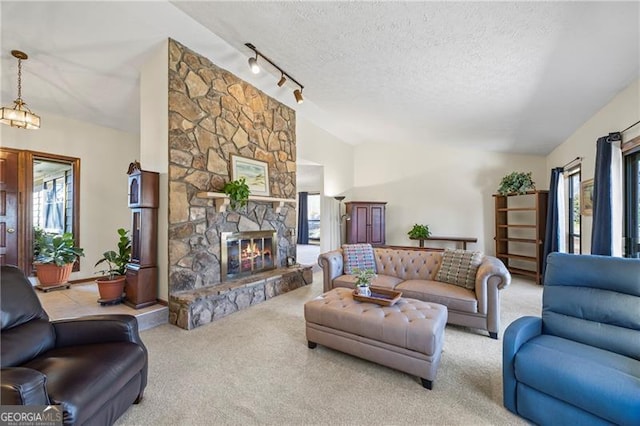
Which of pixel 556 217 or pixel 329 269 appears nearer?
pixel 329 269

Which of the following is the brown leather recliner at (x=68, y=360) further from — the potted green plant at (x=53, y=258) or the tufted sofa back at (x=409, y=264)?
the tufted sofa back at (x=409, y=264)

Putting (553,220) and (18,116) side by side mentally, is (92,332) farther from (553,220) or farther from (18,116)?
(553,220)

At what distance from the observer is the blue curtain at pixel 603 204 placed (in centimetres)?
290

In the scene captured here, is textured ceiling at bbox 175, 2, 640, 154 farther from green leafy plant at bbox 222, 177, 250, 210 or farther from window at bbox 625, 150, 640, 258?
green leafy plant at bbox 222, 177, 250, 210

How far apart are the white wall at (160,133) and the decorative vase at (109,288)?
0.47 meters

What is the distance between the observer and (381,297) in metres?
2.58

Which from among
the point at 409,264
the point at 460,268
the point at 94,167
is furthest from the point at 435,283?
the point at 94,167

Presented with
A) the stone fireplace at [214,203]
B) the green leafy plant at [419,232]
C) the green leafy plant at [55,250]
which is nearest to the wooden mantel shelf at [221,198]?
the stone fireplace at [214,203]

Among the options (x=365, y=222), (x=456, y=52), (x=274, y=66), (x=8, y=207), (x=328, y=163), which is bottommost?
(x=365, y=222)

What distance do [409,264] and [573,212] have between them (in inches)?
128

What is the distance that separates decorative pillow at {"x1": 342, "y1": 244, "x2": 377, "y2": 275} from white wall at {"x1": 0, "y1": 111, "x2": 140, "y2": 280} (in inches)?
162

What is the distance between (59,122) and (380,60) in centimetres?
499

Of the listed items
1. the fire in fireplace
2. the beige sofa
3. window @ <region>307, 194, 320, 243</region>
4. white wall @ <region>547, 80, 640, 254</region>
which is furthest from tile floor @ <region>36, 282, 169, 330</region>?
window @ <region>307, 194, 320, 243</region>

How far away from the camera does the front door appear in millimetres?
3824
